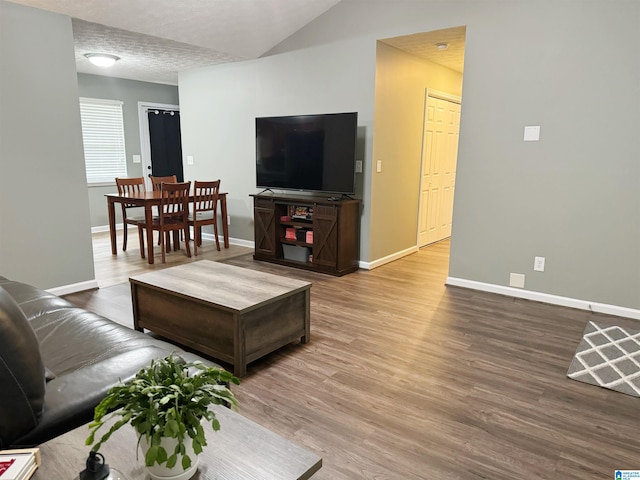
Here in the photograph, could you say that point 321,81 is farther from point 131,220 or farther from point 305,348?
point 305,348

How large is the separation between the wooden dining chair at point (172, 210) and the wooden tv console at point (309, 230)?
2.87 ft

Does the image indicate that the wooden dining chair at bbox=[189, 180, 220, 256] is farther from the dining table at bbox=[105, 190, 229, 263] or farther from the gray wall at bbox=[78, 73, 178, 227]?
the gray wall at bbox=[78, 73, 178, 227]

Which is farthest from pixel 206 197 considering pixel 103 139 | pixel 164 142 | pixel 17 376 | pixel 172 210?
pixel 17 376

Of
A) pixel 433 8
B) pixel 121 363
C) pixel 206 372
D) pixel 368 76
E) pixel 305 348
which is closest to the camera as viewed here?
pixel 206 372

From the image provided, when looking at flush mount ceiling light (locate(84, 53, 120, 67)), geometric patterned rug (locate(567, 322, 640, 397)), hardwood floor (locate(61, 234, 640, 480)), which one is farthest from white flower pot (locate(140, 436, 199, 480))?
flush mount ceiling light (locate(84, 53, 120, 67))

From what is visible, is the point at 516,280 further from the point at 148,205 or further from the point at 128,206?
the point at 128,206

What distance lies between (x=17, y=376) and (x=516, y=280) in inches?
152

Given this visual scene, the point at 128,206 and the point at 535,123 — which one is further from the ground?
the point at 535,123

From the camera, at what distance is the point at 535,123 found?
3709 mm

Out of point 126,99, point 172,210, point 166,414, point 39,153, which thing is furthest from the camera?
point 126,99

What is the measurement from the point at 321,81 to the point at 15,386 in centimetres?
442

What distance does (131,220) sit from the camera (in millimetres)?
5316

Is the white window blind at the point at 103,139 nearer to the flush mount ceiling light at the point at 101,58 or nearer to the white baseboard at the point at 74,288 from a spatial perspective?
the flush mount ceiling light at the point at 101,58

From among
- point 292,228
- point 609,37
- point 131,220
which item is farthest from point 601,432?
point 131,220
